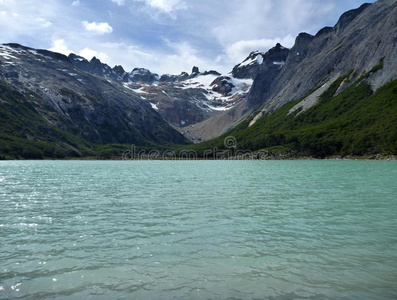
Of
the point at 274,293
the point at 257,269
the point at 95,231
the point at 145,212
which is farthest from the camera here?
the point at 145,212

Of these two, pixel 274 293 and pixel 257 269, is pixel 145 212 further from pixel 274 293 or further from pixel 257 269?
pixel 274 293

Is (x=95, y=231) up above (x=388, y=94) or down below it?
below

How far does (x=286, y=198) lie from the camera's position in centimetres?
3609

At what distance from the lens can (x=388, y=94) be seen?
19638 cm

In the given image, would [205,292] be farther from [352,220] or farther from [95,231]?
[352,220]

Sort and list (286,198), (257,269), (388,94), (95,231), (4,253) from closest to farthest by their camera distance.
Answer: (257,269) < (4,253) < (95,231) < (286,198) < (388,94)

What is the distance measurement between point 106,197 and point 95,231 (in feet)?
58.5

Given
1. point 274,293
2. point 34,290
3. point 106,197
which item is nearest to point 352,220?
point 274,293

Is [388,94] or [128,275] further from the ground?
[388,94]

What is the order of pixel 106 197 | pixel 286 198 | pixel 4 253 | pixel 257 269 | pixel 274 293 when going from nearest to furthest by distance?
1. pixel 274 293
2. pixel 257 269
3. pixel 4 253
4. pixel 286 198
5. pixel 106 197

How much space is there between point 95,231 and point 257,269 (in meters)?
12.7

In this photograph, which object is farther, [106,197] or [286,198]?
[106,197]

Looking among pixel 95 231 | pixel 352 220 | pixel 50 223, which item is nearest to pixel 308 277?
pixel 352 220

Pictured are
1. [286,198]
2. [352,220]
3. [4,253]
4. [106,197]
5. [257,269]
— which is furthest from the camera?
[106,197]
